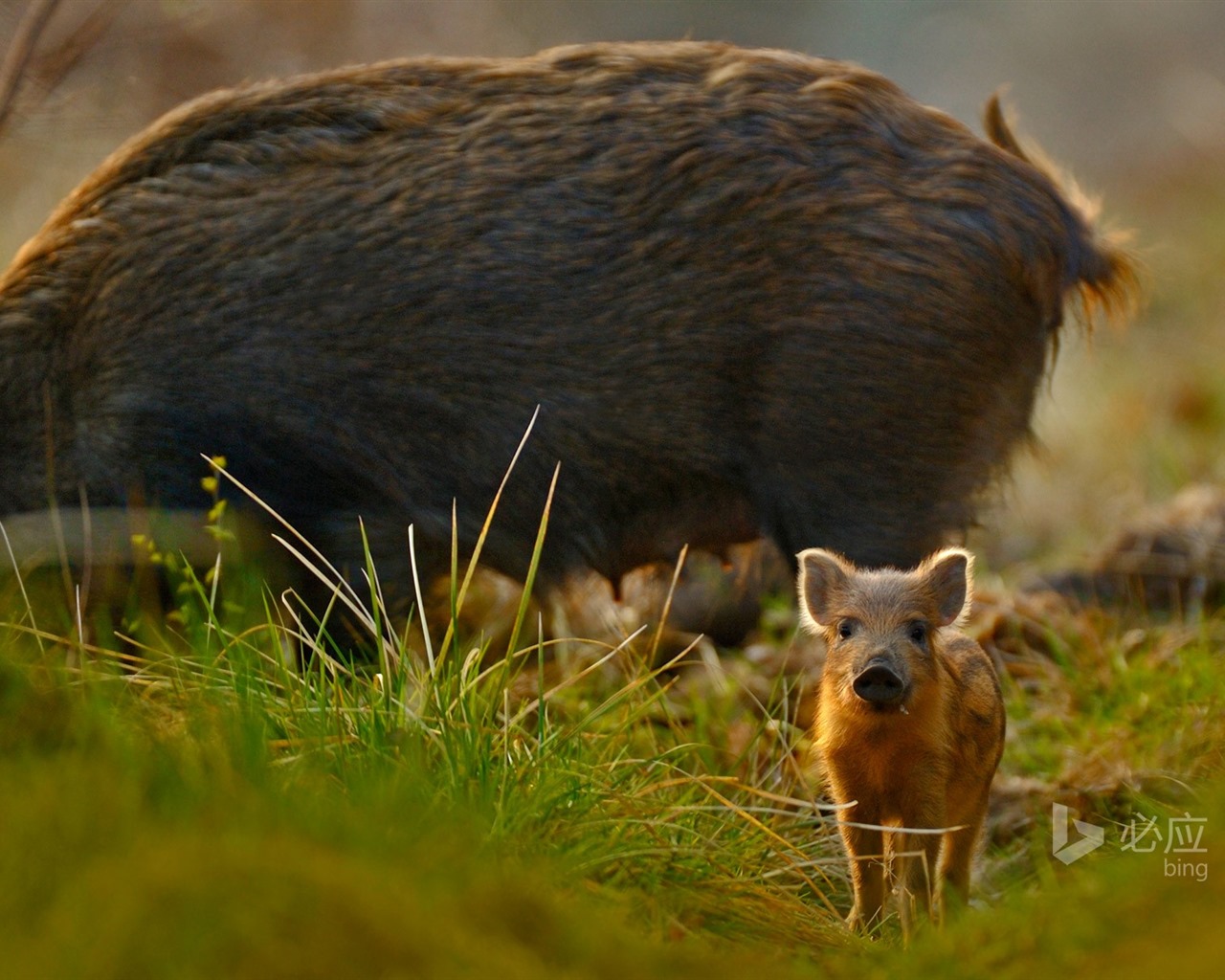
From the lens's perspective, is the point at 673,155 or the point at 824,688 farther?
the point at 673,155

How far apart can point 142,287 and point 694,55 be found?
5.30 feet

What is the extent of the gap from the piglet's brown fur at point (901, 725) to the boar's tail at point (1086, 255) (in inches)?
59.8

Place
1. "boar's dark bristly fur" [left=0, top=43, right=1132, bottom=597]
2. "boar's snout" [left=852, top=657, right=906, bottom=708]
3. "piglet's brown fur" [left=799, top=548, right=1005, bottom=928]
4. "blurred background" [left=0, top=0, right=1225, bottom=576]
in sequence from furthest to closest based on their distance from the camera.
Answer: "blurred background" [left=0, top=0, right=1225, bottom=576], "boar's dark bristly fur" [left=0, top=43, right=1132, bottom=597], "piglet's brown fur" [left=799, top=548, right=1005, bottom=928], "boar's snout" [left=852, top=657, right=906, bottom=708]

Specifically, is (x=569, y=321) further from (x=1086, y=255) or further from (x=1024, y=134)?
(x=1024, y=134)

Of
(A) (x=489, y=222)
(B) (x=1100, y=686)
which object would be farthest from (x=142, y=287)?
(B) (x=1100, y=686)

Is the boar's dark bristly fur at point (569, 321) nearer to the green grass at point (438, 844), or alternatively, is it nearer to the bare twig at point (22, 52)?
the green grass at point (438, 844)

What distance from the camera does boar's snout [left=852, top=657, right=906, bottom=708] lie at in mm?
2694

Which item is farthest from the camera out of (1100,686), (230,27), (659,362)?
(230,27)

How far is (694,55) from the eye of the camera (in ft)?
13.8

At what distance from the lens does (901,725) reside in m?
2.82

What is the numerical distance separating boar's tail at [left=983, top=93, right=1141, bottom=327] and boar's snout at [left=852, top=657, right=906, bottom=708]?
186 centimetres

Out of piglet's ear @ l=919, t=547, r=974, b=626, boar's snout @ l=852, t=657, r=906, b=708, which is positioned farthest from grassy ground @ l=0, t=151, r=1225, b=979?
piglet's ear @ l=919, t=547, r=974, b=626

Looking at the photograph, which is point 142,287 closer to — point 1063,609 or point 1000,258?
point 1000,258

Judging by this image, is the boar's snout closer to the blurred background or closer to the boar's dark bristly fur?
the boar's dark bristly fur
